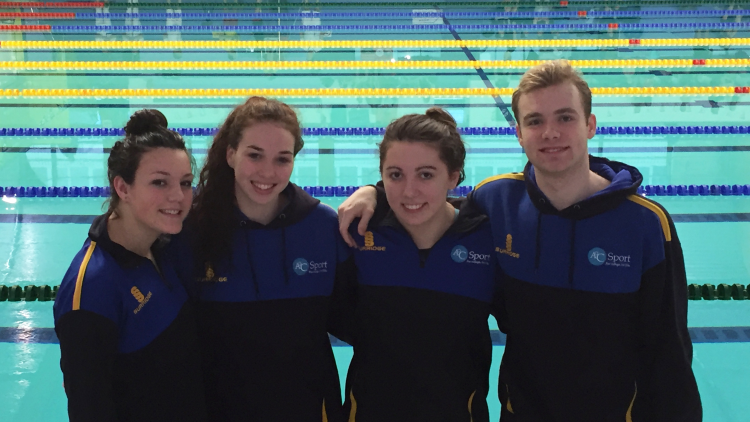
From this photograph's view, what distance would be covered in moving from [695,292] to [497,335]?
1012 millimetres

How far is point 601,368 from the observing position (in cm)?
177

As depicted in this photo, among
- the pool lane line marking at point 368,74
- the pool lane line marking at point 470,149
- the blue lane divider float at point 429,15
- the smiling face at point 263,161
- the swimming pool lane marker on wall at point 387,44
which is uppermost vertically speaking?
the blue lane divider float at point 429,15

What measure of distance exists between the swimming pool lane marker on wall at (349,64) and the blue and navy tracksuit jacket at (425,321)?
22.4 ft

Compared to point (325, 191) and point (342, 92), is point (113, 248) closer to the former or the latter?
point (325, 191)

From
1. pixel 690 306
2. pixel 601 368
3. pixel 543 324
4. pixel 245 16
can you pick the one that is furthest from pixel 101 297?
pixel 245 16

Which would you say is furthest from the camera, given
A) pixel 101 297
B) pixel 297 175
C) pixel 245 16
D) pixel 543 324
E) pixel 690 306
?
pixel 245 16

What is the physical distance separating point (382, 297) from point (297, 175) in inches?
141

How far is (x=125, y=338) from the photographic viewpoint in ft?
5.36

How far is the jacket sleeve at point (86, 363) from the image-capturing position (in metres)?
1.49

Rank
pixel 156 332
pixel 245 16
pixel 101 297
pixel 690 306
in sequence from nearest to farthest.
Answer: pixel 101 297
pixel 156 332
pixel 690 306
pixel 245 16

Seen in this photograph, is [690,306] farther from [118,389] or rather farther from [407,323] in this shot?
[118,389]

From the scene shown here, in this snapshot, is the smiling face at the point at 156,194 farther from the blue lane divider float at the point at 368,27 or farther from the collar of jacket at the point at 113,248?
the blue lane divider float at the point at 368,27

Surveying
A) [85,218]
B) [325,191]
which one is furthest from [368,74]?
[85,218]

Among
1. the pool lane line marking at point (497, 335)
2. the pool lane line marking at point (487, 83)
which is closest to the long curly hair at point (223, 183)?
the pool lane line marking at point (497, 335)
